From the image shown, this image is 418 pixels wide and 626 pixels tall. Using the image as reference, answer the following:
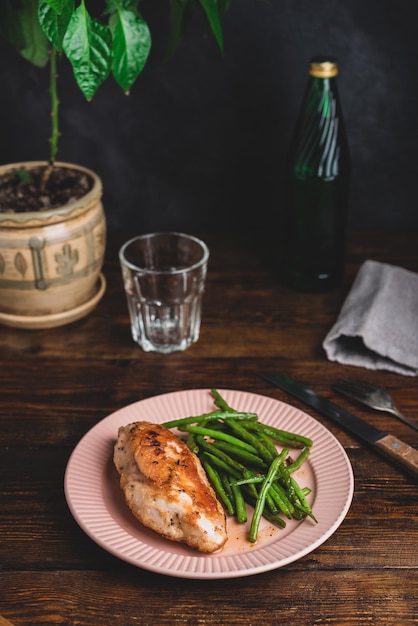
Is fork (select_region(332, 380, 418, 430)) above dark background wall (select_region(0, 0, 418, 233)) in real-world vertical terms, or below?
below

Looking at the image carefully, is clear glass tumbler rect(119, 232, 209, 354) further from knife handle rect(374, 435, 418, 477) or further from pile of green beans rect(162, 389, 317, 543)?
knife handle rect(374, 435, 418, 477)

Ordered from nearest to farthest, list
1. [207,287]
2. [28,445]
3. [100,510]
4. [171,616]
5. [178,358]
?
[171,616] < [100,510] < [28,445] < [178,358] < [207,287]

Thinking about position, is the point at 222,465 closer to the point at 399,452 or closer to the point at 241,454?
the point at 241,454

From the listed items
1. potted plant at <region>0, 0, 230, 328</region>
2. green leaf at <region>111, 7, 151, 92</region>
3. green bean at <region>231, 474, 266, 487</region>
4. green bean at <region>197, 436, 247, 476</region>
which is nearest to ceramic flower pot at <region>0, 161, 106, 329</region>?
potted plant at <region>0, 0, 230, 328</region>

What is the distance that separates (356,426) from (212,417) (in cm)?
23

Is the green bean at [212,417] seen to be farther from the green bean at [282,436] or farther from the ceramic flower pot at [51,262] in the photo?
the ceramic flower pot at [51,262]

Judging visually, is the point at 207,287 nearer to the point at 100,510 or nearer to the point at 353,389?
the point at 353,389

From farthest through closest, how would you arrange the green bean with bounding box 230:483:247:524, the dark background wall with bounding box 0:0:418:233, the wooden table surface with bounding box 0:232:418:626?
the dark background wall with bounding box 0:0:418:233 → the green bean with bounding box 230:483:247:524 → the wooden table surface with bounding box 0:232:418:626

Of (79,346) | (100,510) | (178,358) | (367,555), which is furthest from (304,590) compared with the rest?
(79,346)

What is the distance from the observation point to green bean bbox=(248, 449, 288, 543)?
1000mm

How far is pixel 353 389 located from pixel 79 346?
52 centimetres

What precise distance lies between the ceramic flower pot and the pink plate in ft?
1.23

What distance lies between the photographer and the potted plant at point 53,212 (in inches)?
52.1

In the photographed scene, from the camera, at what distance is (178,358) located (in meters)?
1.43
